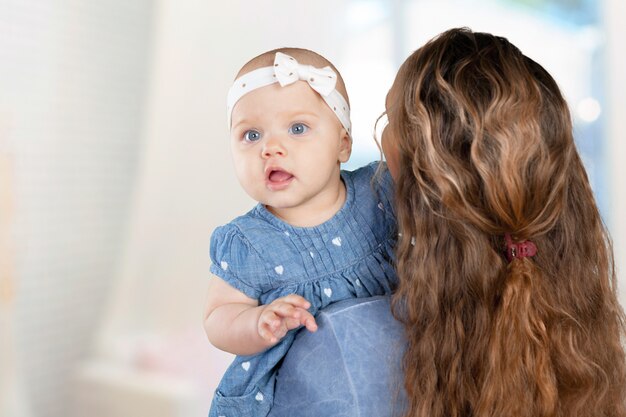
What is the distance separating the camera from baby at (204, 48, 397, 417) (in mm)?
1105

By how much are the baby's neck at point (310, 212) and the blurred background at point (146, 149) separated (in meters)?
1.38

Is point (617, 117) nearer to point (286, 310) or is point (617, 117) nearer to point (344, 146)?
point (344, 146)

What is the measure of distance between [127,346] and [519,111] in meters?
2.40

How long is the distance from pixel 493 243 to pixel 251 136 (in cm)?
37

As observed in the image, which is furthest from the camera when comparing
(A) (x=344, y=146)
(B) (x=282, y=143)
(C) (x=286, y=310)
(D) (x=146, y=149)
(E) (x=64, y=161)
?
(D) (x=146, y=149)

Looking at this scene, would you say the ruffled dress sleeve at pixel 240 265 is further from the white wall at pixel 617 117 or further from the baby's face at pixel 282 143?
the white wall at pixel 617 117

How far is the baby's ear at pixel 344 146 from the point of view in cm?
120

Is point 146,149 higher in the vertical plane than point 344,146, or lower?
lower

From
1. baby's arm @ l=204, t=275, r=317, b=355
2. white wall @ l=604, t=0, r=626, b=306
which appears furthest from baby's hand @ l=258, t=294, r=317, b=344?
white wall @ l=604, t=0, r=626, b=306

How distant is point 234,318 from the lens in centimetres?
108

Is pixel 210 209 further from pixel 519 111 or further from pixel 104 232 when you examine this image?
pixel 519 111

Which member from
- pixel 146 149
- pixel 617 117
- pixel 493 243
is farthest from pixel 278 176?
pixel 617 117

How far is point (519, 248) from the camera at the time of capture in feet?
3.34

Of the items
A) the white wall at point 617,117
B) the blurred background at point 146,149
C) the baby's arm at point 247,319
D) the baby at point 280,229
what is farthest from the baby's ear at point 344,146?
the white wall at point 617,117
